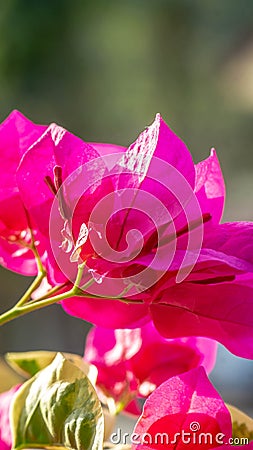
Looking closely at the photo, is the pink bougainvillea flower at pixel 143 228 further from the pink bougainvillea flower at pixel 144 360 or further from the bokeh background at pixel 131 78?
the bokeh background at pixel 131 78

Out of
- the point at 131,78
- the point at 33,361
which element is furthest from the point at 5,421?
the point at 131,78

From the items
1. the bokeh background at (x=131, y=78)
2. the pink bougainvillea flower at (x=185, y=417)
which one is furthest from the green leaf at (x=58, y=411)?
the bokeh background at (x=131, y=78)

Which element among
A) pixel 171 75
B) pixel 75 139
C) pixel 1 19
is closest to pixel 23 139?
pixel 75 139

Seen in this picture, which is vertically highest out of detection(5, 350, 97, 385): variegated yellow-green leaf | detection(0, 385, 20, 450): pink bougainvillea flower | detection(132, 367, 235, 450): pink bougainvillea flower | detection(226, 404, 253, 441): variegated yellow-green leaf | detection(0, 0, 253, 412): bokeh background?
detection(132, 367, 235, 450): pink bougainvillea flower

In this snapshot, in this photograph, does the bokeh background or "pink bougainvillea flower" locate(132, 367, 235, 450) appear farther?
the bokeh background

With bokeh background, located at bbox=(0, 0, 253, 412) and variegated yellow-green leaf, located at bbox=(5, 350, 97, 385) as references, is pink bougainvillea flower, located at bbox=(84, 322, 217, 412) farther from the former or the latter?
bokeh background, located at bbox=(0, 0, 253, 412)

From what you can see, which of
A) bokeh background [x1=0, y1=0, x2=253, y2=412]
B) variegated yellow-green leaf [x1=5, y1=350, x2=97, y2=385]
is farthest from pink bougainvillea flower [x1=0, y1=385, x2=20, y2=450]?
bokeh background [x1=0, y1=0, x2=253, y2=412]
